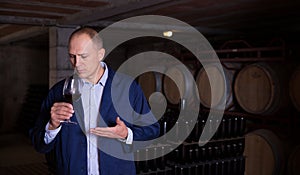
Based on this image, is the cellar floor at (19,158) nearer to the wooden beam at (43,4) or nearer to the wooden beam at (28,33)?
the wooden beam at (28,33)

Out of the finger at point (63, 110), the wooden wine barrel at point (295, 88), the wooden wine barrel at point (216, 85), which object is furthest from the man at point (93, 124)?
the wooden wine barrel at point (216, 85)

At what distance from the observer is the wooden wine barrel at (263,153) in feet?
13.7

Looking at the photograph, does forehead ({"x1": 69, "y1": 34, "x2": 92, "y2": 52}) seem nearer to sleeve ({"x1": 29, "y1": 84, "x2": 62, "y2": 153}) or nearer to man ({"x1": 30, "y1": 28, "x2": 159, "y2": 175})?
man ({"x1": 30, "y1": 28, "x2": 159, "y2": 175})

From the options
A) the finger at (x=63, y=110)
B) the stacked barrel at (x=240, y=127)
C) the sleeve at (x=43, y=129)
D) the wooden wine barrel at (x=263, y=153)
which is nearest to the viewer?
the finger at (x=63, y=110)

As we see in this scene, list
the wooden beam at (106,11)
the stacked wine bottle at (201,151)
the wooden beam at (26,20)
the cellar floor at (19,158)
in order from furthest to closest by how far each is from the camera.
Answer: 1. the cellar floor at (19,158)
2. the wooden beam at (26,20)
3. the stacked wine bottle at (201,151)
4. the wooden beam at (106,11)

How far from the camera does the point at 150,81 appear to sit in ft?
20.4

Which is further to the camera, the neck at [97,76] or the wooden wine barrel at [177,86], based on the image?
the wooden wine barrel at [177,86]

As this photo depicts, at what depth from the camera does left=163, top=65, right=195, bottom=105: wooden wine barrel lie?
18.1 feet

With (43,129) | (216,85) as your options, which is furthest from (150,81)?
(43,129)

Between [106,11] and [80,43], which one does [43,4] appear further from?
[80,43]

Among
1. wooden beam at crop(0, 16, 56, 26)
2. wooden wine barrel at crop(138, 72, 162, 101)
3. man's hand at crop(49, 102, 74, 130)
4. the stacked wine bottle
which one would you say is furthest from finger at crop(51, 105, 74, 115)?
wooden wine barrel at crop(138, 72, 162, 101)

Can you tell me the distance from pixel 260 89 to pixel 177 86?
1.56m

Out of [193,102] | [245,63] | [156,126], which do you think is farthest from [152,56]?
[156,126]

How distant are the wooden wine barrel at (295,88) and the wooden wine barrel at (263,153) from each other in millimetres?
561
